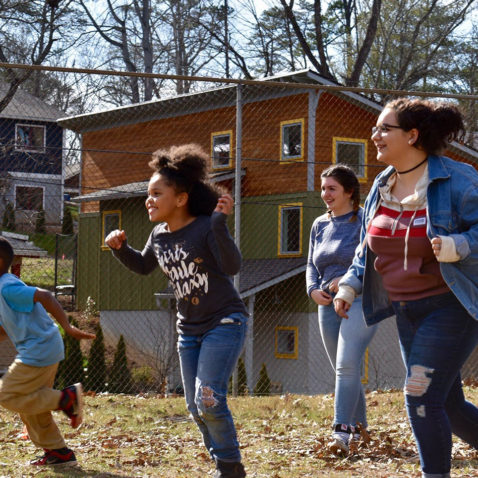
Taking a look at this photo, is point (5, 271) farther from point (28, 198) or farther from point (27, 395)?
point (28, 198)

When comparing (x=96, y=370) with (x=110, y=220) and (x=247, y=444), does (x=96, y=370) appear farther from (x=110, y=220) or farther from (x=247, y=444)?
(x=247, y=444)

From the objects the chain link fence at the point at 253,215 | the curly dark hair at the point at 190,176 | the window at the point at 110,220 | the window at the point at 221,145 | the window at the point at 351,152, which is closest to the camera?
the curly dark hair at the point at 190,176

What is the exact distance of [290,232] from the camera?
19.7 m

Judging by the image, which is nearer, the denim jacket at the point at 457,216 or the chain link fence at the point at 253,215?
the denim jacket at the point at 457,216

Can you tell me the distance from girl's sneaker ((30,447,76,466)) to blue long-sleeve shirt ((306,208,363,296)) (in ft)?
6.01

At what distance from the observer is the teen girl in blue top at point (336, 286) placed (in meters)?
5.14

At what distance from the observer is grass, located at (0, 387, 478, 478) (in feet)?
15.6

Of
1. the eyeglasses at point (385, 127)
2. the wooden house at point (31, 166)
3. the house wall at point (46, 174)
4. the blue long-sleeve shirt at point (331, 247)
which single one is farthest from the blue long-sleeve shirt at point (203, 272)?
the wooden house at point (31, 166)

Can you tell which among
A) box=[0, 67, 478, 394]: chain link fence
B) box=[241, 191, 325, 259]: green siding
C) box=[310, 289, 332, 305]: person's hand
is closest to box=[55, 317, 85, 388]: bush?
box=[0, 67, 478, 394]: chain link fence

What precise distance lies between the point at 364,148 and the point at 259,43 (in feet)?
25.5

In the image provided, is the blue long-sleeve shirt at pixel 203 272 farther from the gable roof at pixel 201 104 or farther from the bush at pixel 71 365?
the bush at pixel 71 365

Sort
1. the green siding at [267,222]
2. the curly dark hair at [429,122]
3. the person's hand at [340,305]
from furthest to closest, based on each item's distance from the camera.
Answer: the green siding at [267,222] < the person's hand at [340,305] < the curly dark hair at [429,122]

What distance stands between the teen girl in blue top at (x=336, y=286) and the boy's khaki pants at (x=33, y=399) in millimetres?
1707

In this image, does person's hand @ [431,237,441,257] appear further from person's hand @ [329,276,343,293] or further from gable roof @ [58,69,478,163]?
gable roof @ [58,69,478,163]
